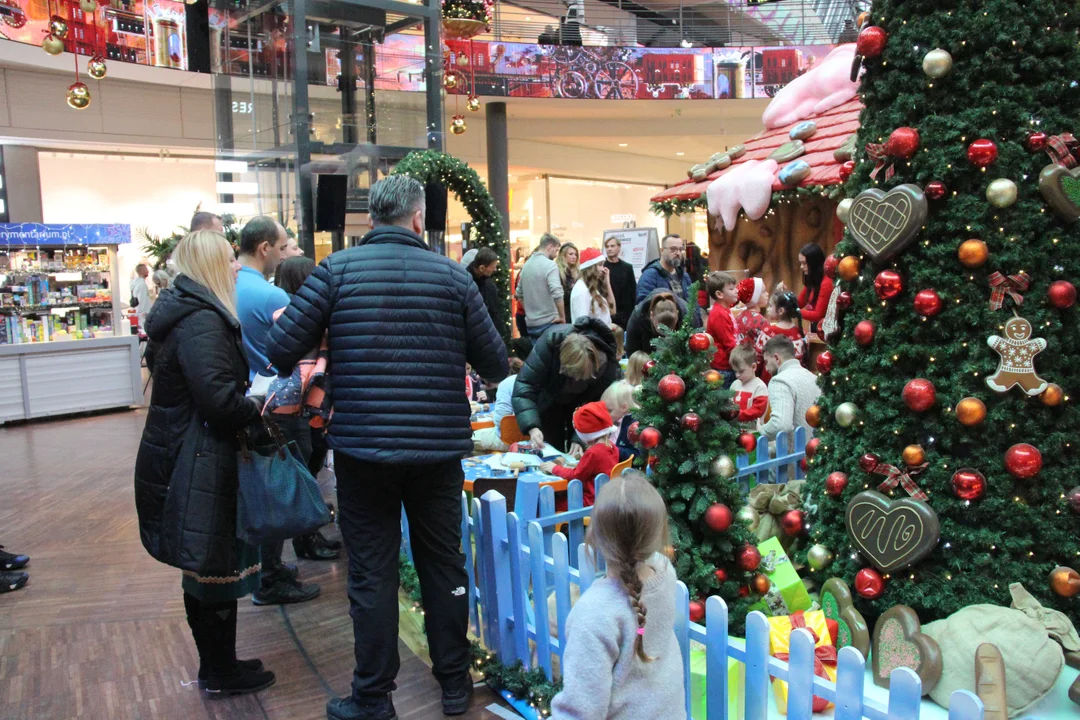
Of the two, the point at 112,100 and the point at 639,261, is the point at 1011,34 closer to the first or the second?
the point at 639,261

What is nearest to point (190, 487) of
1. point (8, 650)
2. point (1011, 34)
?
point (8, 650)

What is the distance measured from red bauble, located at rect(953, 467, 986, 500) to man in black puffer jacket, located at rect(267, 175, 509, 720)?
1642 mm

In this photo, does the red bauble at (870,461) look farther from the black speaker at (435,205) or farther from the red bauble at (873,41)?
the black speaker at (435,205)

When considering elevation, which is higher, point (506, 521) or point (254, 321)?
point (254, 321)

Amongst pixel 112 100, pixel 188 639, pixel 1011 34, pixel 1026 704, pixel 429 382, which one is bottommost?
pixel 188 639

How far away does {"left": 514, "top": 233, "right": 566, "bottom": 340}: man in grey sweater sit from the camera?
829cm

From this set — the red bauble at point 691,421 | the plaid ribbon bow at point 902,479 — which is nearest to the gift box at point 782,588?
the plaid ribbon bow at point 902,479

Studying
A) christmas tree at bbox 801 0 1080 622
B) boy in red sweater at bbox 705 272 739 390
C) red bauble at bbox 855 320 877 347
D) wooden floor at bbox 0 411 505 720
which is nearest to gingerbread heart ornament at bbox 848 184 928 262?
christmas tree at bbox 801 0 1080 622

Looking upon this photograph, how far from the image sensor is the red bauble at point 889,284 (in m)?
3.13

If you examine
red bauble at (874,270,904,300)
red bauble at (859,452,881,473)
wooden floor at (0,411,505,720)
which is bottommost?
wooden floor at (0,411,505,720)

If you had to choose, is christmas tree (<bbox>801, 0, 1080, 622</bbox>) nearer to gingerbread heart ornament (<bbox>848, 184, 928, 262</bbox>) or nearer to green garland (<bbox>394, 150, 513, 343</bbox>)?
gingerbread heart ornament (<bbox>848, 184, 928, 262</bbox>)

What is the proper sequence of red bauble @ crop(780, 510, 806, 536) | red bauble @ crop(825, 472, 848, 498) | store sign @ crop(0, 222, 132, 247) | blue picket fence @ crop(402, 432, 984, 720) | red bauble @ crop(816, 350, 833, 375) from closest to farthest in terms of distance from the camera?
blue picket fence @ crop(402, 432, 984, 720) → red bauble @ crop(825, 472, 848, 498) → red bauble @ crop(816, 350, 833, 375) → red bauble @ crop(780, 510, 806, 536) → store sign @ crop(0, 222, 132, 247)

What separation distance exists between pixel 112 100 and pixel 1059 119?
14212mm

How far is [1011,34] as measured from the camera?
2969 mm
